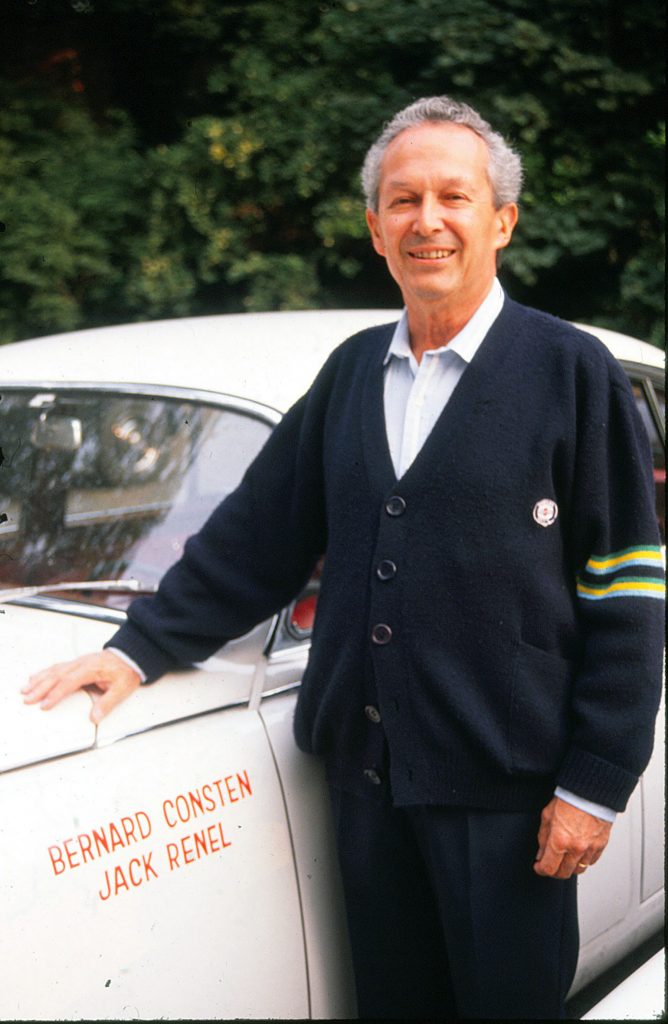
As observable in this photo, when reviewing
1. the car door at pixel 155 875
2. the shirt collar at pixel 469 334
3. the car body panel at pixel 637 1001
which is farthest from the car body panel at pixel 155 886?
the shirt collar at pixel 469 334

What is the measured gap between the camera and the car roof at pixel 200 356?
7.76ft

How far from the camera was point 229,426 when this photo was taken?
2.32 m

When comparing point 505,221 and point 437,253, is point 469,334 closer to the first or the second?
point 437,253

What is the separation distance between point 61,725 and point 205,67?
6.14 m

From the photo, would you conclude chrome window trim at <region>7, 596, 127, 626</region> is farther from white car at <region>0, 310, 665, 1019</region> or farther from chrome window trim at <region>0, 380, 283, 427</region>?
chrome window trim at <region>0, 380, 283, 427</region>

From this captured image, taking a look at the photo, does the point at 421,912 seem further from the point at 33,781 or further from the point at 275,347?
the point at 275,347

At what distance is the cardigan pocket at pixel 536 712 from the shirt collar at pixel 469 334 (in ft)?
1.72

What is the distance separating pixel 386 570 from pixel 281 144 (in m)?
5.28

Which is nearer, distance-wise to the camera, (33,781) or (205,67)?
(33,781)

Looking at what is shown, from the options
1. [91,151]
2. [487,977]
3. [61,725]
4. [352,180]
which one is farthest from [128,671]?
[91,151]

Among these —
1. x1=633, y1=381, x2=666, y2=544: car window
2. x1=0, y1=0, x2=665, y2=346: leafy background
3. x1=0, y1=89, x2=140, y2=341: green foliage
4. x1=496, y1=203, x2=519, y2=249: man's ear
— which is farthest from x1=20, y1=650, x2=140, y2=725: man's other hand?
x1=0, y1=89, x2=140, y2=341: green foliage

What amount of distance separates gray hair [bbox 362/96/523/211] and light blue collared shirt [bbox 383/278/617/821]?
0.59 feet

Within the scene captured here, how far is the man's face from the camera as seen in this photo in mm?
1898

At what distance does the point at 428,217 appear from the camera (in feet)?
6.20
